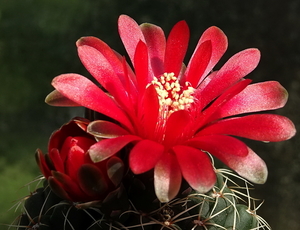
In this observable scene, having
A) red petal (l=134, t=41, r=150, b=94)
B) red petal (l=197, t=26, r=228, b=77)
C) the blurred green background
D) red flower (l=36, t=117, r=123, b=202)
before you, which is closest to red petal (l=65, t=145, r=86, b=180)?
red flower (l=36, t=117, r=123, b=202)

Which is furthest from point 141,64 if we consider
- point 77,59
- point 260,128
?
point 77,59

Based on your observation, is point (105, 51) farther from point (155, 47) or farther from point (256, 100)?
point (256, 100)

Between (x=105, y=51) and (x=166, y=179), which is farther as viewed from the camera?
(x=105, y=51)

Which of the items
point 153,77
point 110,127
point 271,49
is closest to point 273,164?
point 271,49

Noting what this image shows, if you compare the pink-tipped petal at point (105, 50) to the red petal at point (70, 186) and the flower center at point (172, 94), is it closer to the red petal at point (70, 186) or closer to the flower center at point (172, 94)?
the flower center at point (172, 94)

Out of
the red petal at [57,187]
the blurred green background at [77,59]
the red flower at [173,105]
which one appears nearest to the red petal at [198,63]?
the red flower at [173,105]

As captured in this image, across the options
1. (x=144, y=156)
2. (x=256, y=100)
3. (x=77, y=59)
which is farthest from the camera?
(x=77, y=59)

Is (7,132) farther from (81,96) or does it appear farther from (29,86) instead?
(81,96)
